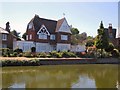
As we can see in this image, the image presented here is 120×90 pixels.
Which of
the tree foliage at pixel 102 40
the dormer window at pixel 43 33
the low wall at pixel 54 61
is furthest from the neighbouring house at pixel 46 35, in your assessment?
the low wall at pixel 54 61

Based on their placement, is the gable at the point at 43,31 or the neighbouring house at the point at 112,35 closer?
the gable at the point at 43,31

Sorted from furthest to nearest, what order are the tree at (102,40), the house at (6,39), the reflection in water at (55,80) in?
the house at (6,39)
the tree at (102,40)
the reflection in water at (55,80)

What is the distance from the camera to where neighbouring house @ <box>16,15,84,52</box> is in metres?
47.4

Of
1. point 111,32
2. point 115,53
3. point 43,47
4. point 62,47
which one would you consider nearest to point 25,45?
point 43,47

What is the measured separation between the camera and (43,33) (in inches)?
1907

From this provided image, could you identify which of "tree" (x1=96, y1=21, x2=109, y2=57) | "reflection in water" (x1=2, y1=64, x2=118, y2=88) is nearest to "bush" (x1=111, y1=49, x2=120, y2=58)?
"tree" (x1=96, y1=21, x2=109, y2=57)

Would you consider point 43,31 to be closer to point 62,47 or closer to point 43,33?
point 43,33

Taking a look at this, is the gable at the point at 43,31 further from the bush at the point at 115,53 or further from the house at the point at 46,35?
the bush at the point at 115,53

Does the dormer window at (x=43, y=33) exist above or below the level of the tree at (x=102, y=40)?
above

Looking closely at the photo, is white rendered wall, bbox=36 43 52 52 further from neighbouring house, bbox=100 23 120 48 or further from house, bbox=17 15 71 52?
neighbouring house, bbox=100 23 120 48

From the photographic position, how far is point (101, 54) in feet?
138

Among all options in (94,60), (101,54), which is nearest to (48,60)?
(94,60)

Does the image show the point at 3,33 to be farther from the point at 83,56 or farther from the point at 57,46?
the point at 83,56

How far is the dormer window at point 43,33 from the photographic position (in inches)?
1879
